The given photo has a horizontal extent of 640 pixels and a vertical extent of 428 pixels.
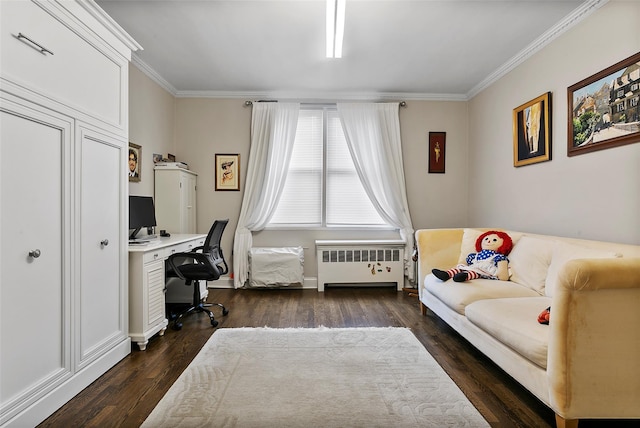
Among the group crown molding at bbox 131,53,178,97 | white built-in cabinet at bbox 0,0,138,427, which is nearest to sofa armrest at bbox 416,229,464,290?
white built-in cabinet at bbox 0,0,138,427

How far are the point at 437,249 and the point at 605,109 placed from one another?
1759 mm

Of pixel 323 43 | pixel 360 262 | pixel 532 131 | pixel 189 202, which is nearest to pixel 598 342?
pixel 532 131

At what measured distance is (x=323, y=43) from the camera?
321 cm

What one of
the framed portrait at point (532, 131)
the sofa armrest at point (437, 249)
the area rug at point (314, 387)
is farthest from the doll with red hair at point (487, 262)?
the framed portrait at point (532, 131)

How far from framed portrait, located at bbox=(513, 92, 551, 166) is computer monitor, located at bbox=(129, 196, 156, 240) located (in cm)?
395

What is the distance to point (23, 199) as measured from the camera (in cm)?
159

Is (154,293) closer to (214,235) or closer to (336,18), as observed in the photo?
(214,235)

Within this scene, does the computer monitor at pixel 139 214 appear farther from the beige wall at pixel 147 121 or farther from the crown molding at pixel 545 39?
the crown molding at pixel 545 39

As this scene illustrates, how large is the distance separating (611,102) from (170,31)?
3.71m

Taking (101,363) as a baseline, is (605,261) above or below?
above

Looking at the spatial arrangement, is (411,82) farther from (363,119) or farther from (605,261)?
(605,261)

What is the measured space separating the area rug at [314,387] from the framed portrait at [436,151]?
2766 mm

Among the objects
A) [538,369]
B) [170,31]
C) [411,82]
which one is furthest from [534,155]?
[170,31]

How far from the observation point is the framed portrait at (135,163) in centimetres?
340
